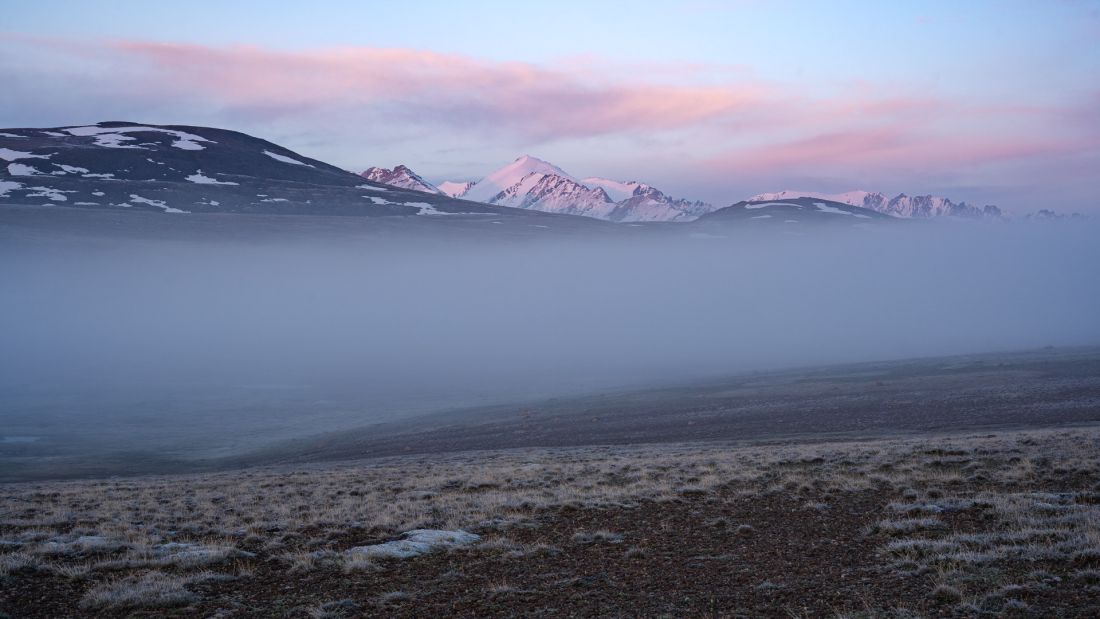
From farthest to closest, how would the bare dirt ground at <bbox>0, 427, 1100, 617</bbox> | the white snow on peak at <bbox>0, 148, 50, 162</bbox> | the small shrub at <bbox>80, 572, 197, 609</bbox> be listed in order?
1. the white snow on peak at <bbox>0, 148, 50, 162</bbox>
2. the small shrub at <bbox>80, 572, 197, 609</bbox>
3. the bare dirt ground at <bbox>0, 427, 1100, 617</bbox>

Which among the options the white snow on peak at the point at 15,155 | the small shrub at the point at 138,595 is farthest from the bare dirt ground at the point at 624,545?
the white snow on peak at the point at 15,155

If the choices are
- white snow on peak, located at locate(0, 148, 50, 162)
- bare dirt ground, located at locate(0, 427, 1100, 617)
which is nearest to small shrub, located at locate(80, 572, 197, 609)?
bare dirt ground, located at locate(0, 427, 1100, 617)

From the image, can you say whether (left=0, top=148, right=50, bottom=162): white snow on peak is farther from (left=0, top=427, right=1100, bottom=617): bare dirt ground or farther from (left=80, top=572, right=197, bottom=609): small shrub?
(left=80, top=572, right=197, bottom=609): small shrub

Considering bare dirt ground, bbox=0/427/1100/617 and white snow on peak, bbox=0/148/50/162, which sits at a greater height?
white snow on peak, bbox=0/148/50/162

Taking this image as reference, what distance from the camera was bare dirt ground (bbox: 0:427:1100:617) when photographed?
33.6 ft

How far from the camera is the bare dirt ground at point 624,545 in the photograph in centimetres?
1023

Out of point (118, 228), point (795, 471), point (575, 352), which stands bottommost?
point (575, 352)

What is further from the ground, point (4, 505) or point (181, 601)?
point (181, 601)

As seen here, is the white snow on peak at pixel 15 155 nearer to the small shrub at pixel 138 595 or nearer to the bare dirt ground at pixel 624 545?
the bare dirt ground at pixel 624 545

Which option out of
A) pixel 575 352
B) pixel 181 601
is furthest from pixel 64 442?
pixel 575 352

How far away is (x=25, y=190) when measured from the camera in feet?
578

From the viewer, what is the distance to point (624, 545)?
44.9 ft

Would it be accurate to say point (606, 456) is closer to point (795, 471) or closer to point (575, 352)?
point (795, 471)

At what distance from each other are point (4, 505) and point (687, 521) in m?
19.9
